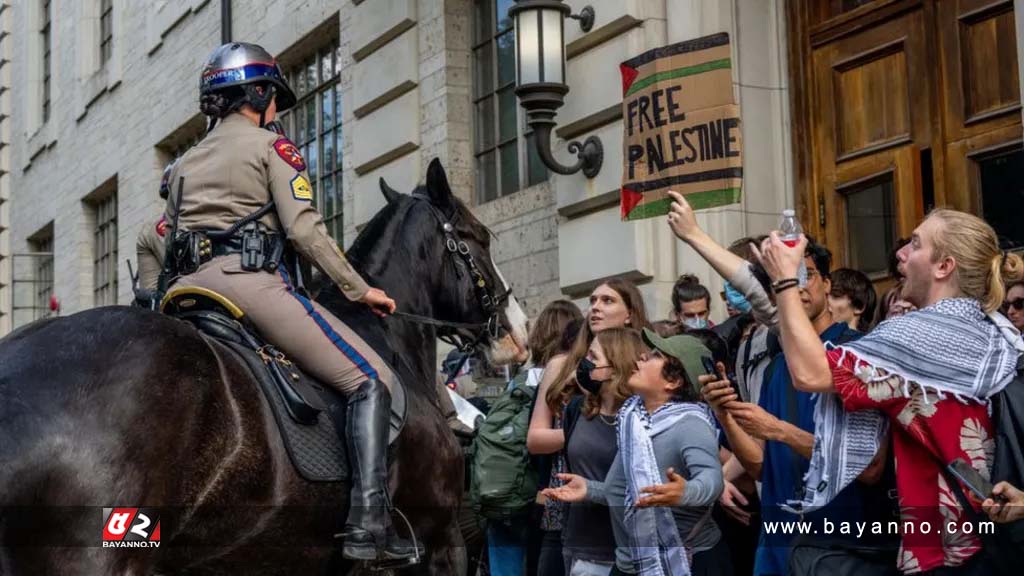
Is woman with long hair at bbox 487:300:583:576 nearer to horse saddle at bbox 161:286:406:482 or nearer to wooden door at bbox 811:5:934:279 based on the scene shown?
horse saddle at bbox 161:286:406:482

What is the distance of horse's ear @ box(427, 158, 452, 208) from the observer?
7238 millimetres

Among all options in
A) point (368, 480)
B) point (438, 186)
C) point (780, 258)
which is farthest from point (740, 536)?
point (780, 258)

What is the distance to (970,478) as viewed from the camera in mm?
3904

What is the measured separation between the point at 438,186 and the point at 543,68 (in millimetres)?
3161

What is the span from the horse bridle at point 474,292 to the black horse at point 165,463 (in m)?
0.86

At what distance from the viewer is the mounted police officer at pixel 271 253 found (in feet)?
19.0

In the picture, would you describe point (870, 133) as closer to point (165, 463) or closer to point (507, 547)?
point (507, 547)

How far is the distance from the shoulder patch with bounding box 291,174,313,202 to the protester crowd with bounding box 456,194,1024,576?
1.42m

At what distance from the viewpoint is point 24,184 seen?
27.3 meters

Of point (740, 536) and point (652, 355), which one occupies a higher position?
point (652, 355)

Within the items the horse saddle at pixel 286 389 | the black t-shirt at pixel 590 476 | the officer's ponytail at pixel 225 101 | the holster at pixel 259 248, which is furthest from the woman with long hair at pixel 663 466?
the officer's ponytail at pixel 225 101

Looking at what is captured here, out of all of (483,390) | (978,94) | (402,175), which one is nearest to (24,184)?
(402,175)

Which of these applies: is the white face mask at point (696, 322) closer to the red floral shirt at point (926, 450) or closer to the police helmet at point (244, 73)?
the police helmet at point (244, 73)

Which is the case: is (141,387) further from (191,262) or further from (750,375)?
(750,375)
